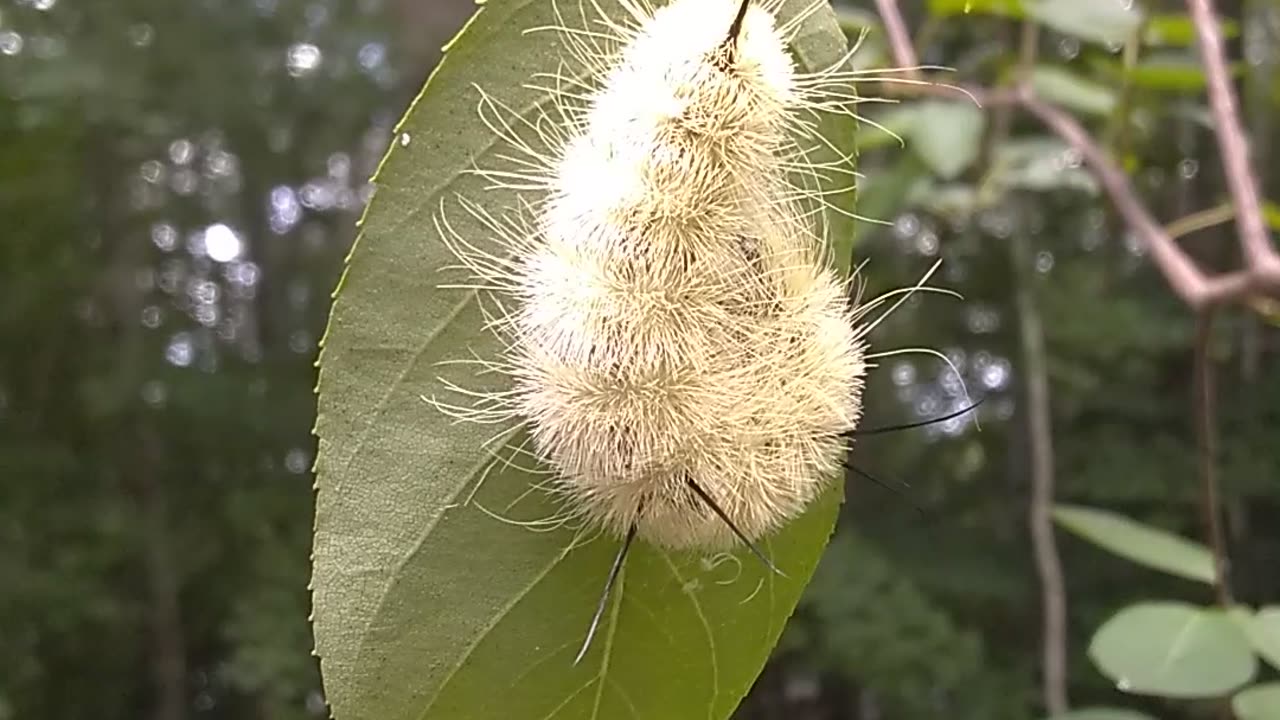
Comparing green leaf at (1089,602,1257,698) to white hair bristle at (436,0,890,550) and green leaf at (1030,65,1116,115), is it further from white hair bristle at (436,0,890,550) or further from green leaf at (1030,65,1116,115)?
green leaf at (1030,65,1116,115)

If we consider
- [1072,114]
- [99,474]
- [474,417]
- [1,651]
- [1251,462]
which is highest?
[1072,114]

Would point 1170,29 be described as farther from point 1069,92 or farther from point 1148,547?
point 1148,547

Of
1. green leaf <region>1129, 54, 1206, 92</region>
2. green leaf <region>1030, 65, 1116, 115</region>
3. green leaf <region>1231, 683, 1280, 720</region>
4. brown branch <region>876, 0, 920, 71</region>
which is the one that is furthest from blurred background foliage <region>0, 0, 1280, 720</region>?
green leaf <region>1231, 683, 1280, 720</region>

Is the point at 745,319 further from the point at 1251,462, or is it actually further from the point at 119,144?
the point at 119,144

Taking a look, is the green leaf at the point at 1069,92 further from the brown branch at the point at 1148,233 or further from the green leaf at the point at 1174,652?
the green leaf at the point at 1174,652

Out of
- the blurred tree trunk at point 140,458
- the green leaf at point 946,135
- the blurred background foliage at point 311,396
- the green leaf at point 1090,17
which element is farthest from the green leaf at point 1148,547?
the blurred tree trunk at point 140,458

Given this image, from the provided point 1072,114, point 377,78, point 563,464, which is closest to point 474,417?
point 563,464
